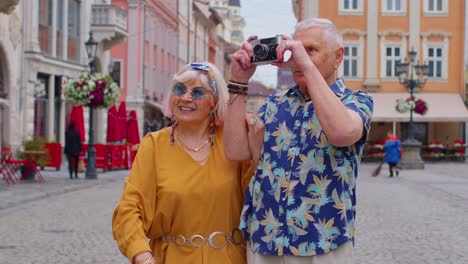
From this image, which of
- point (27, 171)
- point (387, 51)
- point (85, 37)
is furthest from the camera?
point (387, 51)

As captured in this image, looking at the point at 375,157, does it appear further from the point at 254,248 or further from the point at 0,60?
the point at 254,248

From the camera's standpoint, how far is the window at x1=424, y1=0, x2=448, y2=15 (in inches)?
1797

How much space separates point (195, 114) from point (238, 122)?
0.32 metres

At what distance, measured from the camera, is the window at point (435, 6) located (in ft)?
150

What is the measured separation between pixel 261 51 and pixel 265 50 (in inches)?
1.1

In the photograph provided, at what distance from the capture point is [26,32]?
92.9ft

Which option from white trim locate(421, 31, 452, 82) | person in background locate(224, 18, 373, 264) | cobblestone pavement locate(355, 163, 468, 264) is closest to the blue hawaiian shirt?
person in background locate(224, 18, 373, 264)

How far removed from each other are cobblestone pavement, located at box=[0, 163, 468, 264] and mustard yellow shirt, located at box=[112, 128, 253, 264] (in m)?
5.41

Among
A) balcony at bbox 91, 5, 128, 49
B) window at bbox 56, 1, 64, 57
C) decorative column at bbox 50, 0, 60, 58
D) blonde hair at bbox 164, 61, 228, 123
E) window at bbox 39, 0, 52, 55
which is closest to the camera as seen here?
blonde hair at bbox 164, 61, 228, 123

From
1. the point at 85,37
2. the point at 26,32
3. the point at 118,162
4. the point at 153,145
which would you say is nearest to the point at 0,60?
the point at 26,32

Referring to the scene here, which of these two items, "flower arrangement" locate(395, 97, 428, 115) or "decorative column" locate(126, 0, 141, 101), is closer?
"flower arrangement" locate(395, 97, 428, 115)

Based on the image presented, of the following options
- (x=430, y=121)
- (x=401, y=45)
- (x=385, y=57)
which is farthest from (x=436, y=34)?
(x=430, y=121)

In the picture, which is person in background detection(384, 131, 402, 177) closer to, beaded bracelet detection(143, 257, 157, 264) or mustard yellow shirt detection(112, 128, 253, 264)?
mustard yellow shirt detection(112, 128, 253, 264)

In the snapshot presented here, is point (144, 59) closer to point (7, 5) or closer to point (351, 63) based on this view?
point (351, 63)
